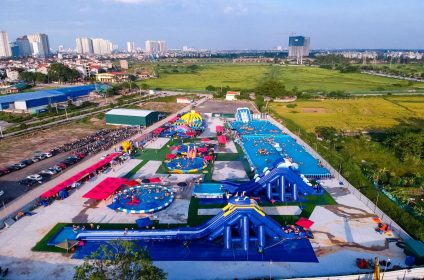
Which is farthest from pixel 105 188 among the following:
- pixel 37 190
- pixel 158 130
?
pixel 158 130

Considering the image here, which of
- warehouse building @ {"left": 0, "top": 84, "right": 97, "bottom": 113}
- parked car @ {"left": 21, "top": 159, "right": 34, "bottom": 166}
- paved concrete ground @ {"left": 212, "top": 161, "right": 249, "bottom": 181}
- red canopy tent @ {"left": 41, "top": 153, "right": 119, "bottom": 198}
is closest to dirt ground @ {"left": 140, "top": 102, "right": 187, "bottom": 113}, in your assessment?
warehouse building @ {"left": 0, "top": 84, "right": 97, "bottom": 113}

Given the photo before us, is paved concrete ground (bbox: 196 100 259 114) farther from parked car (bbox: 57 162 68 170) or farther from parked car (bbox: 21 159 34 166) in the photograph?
parked car (bbox: 21 159 34 166)

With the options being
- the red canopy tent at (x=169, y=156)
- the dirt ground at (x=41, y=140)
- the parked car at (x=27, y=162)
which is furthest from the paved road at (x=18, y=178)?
the red canopy tent at (x=169, y=156)

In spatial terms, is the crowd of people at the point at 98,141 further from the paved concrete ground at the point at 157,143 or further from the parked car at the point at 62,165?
the paved concrete ground at the point at 157,143

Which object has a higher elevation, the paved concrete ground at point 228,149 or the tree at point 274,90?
the tree at point 274,90

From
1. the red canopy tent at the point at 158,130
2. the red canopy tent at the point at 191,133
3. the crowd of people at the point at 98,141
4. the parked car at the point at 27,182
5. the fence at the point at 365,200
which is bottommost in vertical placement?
the fence at the point at 365,200

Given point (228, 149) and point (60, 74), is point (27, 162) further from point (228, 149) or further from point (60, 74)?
point (60, 74)

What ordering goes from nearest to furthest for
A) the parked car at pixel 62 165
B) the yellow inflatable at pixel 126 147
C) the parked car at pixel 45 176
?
the parked car at pixel 45 176, the parked car at pixel 62 165, the yellow inflatable at pixel 126 147
